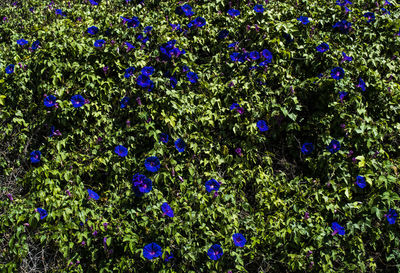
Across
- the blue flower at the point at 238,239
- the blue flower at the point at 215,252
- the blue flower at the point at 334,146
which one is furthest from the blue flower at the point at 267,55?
the blue flower at the point at 215,252

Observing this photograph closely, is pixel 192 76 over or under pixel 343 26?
under

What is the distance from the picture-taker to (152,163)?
2699mm

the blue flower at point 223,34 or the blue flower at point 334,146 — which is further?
the blue flower at point 223,34

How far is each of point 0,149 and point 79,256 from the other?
1366 mm

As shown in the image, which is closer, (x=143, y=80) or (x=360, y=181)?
(x=360, y=181)

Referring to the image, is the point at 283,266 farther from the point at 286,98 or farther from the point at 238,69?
the point at 238,69

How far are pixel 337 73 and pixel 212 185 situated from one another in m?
1.48

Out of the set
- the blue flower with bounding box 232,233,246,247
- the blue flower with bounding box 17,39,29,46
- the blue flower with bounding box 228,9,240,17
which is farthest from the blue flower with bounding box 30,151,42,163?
the blue flower with bounding box 228,9,240,17

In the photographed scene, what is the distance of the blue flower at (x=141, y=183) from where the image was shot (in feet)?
8.55

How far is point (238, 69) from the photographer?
337 cm

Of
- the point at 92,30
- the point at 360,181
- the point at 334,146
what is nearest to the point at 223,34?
the point at 92,30

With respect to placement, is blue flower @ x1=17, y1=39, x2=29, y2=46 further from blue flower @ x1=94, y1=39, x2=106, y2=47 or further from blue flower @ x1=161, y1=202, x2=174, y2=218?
blue flower @ x1=161, y1=202, x2=174, y2=218

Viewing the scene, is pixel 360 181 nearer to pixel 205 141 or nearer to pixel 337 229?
pixel 337 229

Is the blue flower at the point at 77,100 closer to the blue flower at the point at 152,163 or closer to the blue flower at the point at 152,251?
the blue flower at the point at 152,163
